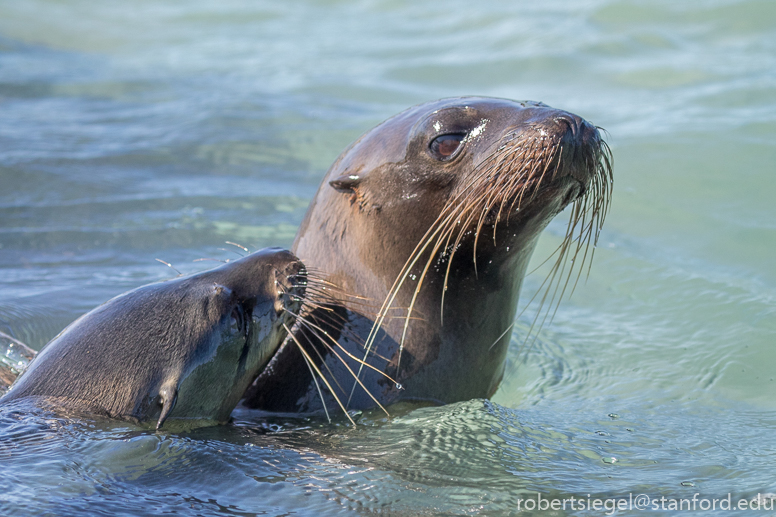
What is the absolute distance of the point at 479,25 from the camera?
44.2 ft

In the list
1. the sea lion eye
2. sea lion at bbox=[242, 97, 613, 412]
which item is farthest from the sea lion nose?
the sea lion eye

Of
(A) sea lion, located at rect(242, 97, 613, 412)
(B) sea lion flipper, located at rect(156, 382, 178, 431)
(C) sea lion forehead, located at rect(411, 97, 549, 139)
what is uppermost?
(C) sea lion forehead, located at rect(411, 97, 549, 139)

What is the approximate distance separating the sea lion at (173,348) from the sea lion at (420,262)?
0.22 metres

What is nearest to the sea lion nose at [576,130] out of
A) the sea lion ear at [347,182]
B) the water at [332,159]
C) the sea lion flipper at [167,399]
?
the sea lion ear at [347,182]

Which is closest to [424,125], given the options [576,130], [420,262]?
[420,262]

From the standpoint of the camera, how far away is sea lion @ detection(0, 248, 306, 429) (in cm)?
336

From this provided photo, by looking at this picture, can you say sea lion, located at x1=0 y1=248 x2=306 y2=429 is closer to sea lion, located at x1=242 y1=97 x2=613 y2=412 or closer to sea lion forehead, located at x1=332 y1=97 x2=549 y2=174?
sea lion, located at x1=242 y1=97 x2=613 y2=412

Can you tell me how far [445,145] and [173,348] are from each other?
129 cm

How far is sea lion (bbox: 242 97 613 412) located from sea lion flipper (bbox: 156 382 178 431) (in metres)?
0.49

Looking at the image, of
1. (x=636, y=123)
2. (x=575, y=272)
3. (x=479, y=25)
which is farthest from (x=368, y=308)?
(x=479, y=25)

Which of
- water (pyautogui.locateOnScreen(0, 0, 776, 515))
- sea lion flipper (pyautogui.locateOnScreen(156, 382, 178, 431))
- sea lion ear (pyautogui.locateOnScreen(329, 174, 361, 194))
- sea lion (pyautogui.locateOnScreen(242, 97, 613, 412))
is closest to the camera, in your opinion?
water (pyautogui.locateOnScreen(0, 0, 776, 515))

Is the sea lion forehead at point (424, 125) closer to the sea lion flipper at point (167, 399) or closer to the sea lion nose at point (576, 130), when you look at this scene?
the sea lion nose at point (576, 130)

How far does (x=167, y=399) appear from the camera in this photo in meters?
3.30

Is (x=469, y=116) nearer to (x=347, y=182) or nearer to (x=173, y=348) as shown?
(x=347, y=182)
